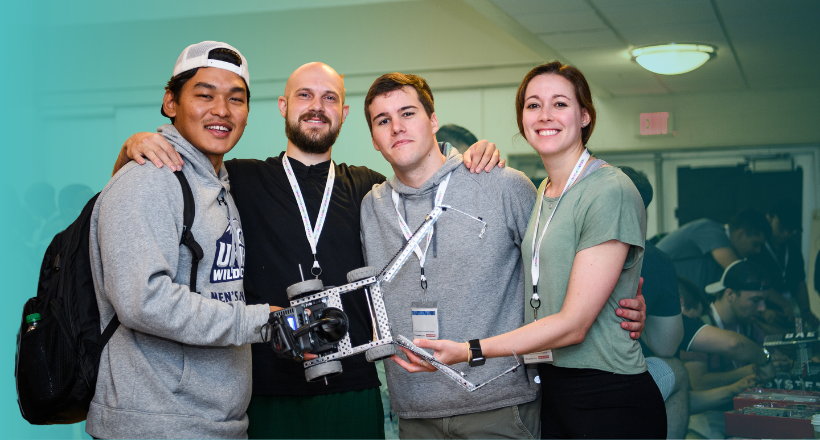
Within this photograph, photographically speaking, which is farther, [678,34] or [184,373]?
[678,34]

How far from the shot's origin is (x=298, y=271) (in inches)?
96.4

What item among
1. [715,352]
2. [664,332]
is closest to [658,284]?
[664,332]

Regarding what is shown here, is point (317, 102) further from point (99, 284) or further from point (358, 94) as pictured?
point (358, 94)

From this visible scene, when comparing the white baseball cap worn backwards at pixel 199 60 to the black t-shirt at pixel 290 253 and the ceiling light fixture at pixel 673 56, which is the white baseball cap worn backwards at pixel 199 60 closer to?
the black t-shirt at pixel 290 253

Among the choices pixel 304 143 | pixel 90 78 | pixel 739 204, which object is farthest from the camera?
pixel 90 78

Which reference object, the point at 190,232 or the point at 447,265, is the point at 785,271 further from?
the point at 190,232

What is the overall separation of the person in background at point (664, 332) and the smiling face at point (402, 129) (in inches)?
90.4

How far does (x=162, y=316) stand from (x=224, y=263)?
33 cm

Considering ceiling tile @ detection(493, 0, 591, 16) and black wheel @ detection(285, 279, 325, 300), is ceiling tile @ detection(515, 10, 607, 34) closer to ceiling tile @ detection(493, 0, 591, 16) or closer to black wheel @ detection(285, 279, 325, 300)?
ceiling tile @ detection(493, 0, 591, 16)

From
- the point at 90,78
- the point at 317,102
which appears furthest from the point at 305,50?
the point at 317,102

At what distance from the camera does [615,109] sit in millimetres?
6445

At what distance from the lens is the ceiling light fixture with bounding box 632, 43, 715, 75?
5.60 m

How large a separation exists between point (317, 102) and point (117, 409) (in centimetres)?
154

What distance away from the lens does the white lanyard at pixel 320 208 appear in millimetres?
2480
